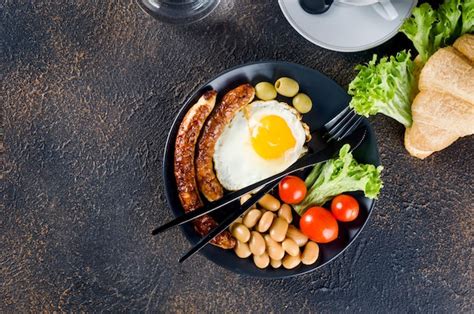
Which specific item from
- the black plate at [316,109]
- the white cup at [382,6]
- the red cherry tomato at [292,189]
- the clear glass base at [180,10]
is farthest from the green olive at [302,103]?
the clear glass base at [180,10]

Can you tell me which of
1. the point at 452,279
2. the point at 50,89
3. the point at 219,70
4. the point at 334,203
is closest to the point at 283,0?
the point at 219,70

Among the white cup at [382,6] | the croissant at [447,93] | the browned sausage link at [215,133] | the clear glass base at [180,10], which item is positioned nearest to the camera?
the croissant at [447,93]

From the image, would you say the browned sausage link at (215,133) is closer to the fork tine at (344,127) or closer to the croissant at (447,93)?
the fork tine at (344,127)

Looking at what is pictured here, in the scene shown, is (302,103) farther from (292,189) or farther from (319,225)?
(319,225)

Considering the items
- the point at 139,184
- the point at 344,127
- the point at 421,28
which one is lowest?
the point at 139,184

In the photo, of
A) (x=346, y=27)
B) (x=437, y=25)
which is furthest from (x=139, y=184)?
(x=437, y=25)

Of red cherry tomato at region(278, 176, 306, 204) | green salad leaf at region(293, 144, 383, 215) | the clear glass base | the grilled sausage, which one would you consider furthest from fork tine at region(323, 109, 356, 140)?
the clear glass base
